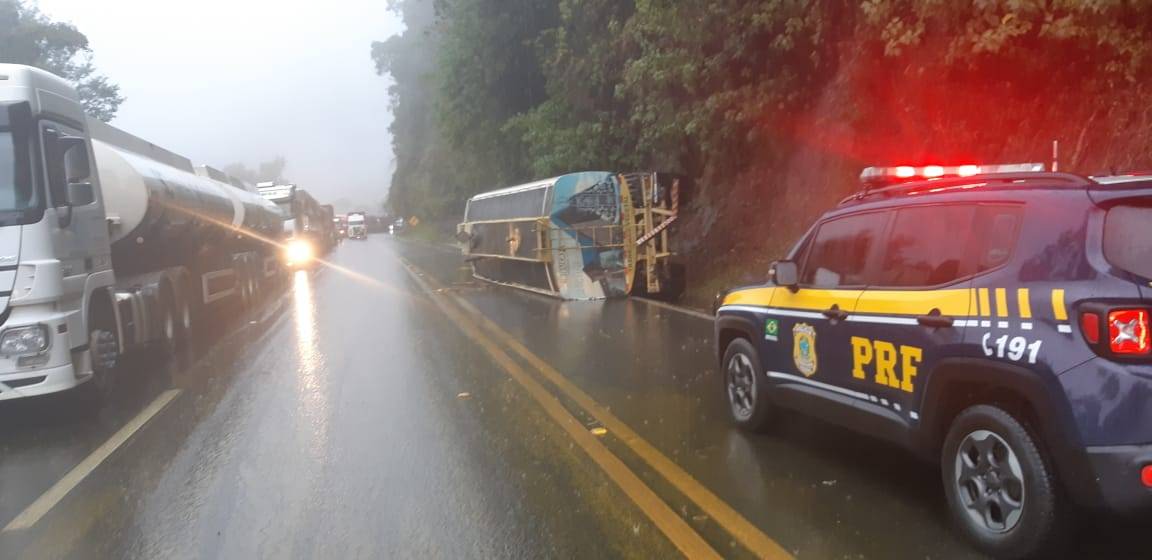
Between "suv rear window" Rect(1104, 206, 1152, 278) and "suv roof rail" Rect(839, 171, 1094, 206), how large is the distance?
0.23 meters

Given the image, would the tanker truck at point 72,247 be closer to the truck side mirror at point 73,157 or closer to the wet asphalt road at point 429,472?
the truck side mirror at point 73,157

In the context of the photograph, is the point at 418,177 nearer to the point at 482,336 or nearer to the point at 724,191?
the point at 724,191

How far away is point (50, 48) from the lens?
36.6m

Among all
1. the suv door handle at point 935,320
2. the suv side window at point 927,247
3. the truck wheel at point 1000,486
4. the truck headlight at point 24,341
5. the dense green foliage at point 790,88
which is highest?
the dense green foliage at point 790,88

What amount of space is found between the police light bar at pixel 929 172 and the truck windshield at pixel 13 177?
6832 millimetres

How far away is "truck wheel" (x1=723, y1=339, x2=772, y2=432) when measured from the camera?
634 centimetres

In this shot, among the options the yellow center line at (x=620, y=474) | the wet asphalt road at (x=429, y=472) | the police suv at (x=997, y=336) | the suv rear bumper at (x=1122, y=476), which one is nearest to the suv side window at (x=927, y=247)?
the police suv at (x=997, y=336)

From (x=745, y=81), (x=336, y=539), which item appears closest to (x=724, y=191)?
Answer: (x=745, y=81)

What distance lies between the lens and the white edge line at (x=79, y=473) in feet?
17.6

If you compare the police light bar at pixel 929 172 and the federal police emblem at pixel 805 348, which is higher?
the police light bar at pixel 929 172

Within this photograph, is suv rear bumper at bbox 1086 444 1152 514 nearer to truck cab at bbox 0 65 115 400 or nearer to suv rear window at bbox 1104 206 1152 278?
suv rear window at bbox 1104 206 1152 278

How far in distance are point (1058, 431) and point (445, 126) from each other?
3185 centimetres

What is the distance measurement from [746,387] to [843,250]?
148cm

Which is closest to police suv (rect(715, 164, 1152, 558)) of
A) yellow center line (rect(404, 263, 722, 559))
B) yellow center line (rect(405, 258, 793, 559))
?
yellow center line (rect(405, 258, 793, 559))
